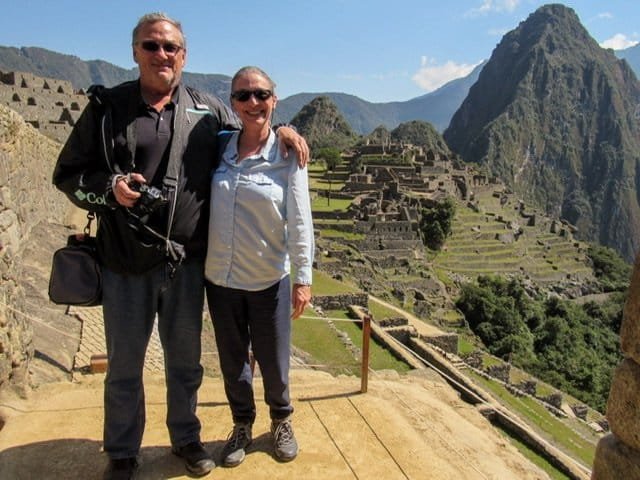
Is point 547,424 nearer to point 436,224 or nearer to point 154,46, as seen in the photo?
point 154,46

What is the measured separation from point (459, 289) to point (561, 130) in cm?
16461

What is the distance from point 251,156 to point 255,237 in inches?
17.4

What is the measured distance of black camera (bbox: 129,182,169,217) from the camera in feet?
8.42

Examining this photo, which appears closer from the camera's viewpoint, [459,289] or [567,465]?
[567,465]

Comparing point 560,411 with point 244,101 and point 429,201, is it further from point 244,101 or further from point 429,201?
point 429,201

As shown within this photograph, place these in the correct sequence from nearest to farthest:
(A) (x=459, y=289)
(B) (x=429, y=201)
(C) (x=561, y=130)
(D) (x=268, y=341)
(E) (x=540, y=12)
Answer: (D) (x=268, y=341), (A) (x=459, y=289), (B) (x=429, y=201), (C) (x=561, y=130), (E) (x=540, y=12)

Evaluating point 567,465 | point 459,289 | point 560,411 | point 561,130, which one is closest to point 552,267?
point 459,289

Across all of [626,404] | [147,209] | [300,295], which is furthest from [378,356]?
[626,404]

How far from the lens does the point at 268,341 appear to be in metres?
3.12

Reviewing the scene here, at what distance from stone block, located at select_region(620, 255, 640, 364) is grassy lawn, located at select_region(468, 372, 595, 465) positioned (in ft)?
34.1

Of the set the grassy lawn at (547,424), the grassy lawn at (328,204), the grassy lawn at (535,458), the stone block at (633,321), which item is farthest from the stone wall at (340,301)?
the grassy lawn at (328,204)

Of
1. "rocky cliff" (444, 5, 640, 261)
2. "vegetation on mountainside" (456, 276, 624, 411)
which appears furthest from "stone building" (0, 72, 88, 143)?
"rocky cliff" (444, 5, 640, 261)

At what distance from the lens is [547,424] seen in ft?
43.3

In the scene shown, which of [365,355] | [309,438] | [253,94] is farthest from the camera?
[365,355]
